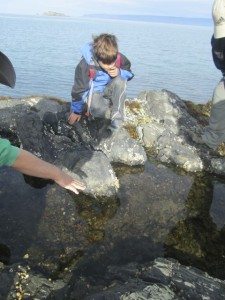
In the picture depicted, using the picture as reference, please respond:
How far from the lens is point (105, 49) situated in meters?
8.73

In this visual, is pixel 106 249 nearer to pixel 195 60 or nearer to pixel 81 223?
pixel 81 223

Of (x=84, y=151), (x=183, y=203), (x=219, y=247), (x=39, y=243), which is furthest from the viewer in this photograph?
(x=84, y=151)

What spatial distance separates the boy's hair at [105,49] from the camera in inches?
344

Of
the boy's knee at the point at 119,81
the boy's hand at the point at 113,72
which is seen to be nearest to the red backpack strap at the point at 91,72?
the boy's hand at the point at 113,72

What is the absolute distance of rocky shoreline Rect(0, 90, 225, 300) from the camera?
5062 mm

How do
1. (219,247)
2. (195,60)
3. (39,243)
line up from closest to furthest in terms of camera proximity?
(39,243)
(219,247)
(195,60)

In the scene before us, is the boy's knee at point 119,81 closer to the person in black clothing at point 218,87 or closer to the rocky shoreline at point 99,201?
the rocky shoreline at point 99,201

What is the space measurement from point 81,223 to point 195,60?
7307cm

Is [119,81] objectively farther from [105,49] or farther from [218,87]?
[218,87]

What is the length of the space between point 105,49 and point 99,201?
163 inches

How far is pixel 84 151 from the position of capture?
878 cm

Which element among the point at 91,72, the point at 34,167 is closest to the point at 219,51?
the point at 91,72

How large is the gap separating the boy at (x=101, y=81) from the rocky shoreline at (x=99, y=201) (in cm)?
53

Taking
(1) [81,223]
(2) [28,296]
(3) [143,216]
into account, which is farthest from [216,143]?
(2) [28,296]
